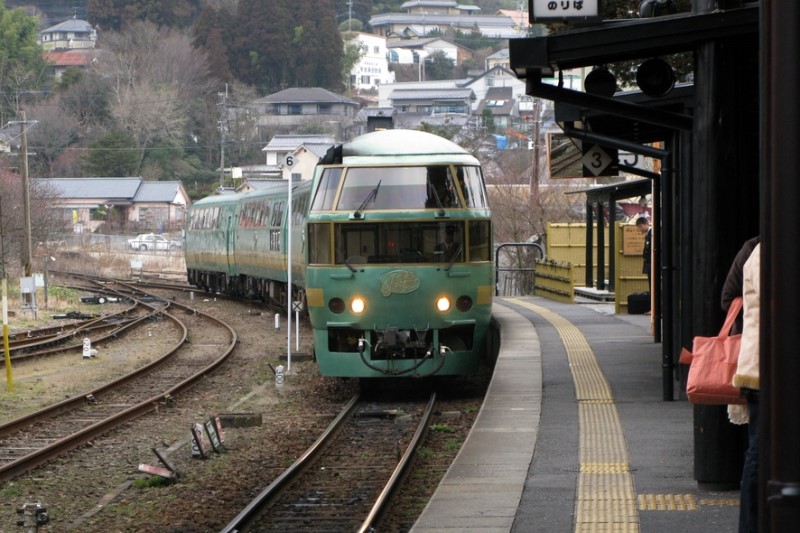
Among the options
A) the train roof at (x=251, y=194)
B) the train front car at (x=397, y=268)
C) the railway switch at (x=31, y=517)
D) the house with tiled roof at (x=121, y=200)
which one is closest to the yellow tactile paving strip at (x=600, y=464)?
the train front car at (x=397, y=268)

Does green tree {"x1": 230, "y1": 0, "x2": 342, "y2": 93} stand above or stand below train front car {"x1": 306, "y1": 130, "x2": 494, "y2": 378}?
above

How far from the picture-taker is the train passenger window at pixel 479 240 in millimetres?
14704

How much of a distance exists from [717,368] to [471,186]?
9060 mm

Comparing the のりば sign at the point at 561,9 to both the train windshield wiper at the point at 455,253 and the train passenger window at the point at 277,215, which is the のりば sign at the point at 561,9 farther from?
the train passenger window at the point at 277,215

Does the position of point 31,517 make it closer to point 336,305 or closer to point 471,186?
point 336,305

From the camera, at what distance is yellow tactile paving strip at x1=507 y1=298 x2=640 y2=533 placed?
7223 mm

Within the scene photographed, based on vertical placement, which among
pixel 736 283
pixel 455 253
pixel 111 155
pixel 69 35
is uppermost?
pixel 69 35

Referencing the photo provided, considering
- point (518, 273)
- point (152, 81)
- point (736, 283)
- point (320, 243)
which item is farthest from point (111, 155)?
point (736, 283)

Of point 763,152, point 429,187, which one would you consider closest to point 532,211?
point 429,187

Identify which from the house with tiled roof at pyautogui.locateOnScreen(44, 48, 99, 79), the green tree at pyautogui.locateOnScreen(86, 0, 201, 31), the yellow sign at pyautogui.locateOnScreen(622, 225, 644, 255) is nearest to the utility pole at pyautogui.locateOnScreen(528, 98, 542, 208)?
the yellow sign at pyautogui.locateOnScreen(622, 225, 644, 255)

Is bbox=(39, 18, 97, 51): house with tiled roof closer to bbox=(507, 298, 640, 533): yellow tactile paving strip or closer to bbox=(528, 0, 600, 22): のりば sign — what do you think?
bbox=(507, 298, 640, 533): yellow tactile paving strip

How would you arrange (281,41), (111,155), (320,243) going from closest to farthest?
1. (320,243)
2. (111,155)
3. (281,41)

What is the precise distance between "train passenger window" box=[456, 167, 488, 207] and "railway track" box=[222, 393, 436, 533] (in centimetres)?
226

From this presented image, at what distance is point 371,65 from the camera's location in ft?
442
